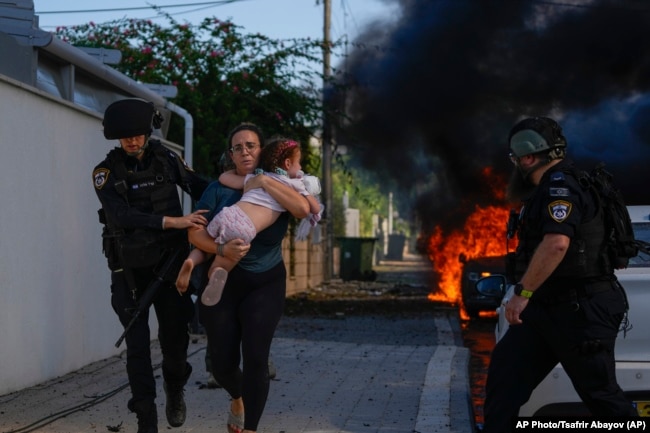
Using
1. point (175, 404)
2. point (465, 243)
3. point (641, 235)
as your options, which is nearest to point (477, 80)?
point (465, 243)

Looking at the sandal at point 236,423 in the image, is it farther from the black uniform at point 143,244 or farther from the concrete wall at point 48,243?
the concrete wall at point 48,243

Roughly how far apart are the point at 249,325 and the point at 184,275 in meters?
0.42

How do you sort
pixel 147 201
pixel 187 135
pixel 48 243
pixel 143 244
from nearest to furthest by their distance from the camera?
pixel 143 244 < pixel 147 201 < pixel 48 243 < pixel 187 135

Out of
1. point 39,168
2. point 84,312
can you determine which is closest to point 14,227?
point 39,168

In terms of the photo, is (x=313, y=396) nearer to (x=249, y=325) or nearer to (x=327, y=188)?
(x=249, y=325)

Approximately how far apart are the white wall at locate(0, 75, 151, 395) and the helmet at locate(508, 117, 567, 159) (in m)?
4.19

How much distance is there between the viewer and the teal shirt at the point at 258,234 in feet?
18.5

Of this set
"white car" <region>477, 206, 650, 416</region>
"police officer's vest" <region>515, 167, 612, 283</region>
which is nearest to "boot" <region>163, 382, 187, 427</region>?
"white car" <region>477, 206, 650, 416</region>

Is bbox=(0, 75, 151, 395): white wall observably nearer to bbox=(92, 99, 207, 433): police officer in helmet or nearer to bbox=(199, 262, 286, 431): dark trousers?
bbox=(92, 99, 207, 433): police officer in helmet

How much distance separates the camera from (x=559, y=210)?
479cm

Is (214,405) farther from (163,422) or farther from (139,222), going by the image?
(139,222)

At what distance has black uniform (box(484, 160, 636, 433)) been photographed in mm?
4836

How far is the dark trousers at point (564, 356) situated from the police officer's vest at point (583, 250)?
12 centimetres

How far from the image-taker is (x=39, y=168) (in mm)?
8656
